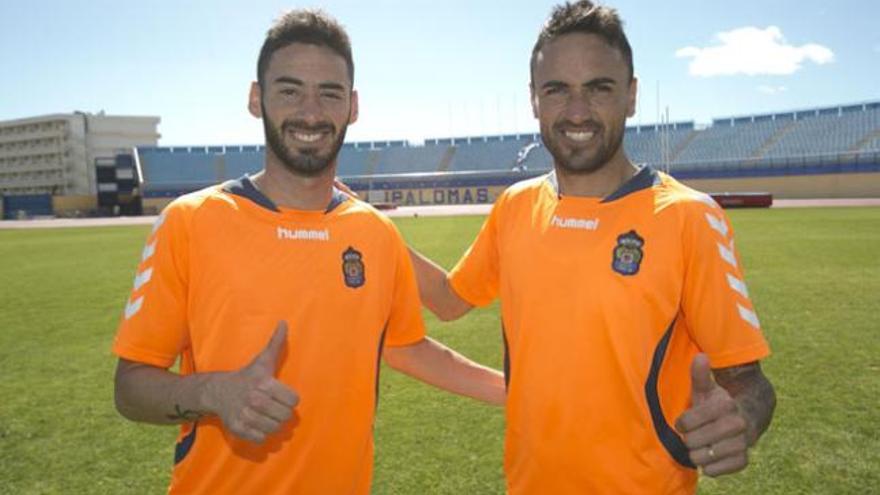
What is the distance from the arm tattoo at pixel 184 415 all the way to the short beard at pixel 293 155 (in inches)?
41.9

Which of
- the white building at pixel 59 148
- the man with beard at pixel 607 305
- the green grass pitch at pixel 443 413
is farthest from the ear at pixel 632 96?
the white building at pixel 59 148

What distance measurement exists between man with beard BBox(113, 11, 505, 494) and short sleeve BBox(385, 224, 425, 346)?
0.17m

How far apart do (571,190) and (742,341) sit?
0.88 m

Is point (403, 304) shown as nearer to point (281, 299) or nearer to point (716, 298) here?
point (281, 299)

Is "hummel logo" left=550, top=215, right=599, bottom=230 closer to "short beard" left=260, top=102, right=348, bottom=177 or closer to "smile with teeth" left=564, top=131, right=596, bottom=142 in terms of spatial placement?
"smile with teeth" left=564, top=131, right=596, bottom=142

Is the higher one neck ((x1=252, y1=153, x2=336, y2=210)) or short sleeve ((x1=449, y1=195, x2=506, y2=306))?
neck ((x1=252, y1=153, x2=336, y2=210))

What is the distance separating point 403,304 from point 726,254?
1.41 meters

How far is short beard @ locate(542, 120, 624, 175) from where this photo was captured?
2.63m

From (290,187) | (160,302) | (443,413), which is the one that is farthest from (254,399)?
(443,413)

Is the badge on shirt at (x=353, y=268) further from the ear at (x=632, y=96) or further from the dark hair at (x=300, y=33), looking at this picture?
the ear at (x=632, y=96)

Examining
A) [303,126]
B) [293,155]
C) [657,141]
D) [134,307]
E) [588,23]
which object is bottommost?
[134,307]

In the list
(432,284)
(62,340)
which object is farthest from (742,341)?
(62,340)

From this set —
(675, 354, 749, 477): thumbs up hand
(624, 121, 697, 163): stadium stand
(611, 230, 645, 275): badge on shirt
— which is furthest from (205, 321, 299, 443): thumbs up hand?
(624, 121, 697, 163): stadium stand

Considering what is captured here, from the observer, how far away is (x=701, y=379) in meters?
1.87
